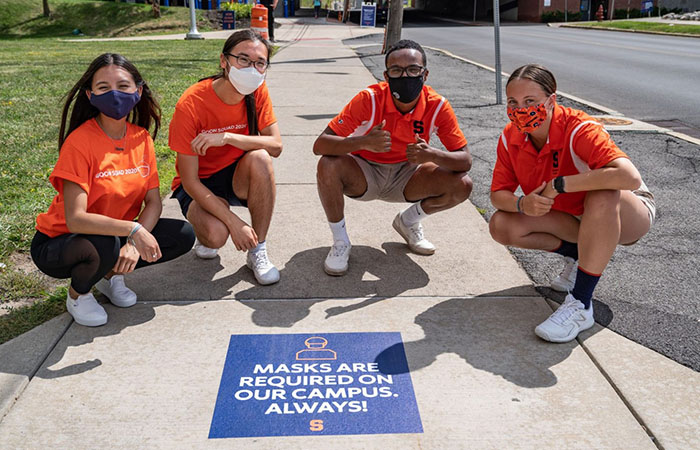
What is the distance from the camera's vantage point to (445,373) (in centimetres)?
286

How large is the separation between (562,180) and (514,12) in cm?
5189

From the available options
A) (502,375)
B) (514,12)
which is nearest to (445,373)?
(502,375)

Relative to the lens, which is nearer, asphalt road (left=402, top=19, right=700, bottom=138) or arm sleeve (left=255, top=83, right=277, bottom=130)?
arm sleeve (left=255, top=83, right=277, bottom=130)

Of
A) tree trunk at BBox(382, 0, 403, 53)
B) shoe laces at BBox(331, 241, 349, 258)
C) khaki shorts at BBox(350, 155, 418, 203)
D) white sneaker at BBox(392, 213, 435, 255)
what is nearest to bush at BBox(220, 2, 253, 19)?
tree trunk at BBox(382, 0, 403, 53)

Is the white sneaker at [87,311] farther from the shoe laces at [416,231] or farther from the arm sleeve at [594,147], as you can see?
the arm sleeve at [594,147]

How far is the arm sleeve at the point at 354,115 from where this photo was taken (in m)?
3.95

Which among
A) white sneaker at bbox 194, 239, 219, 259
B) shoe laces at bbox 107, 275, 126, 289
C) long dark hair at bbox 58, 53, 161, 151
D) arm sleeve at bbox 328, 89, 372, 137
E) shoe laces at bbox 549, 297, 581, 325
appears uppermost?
long dark hair at bbox 58, 53, 161, 151

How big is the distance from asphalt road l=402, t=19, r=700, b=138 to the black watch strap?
221 inches

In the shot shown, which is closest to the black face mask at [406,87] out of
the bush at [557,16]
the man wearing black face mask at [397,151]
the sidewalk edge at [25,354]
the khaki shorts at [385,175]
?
the man wearing black face mask at [397,151]

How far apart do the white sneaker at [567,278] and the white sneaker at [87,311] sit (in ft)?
7.91

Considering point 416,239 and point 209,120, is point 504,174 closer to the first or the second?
point 416,239

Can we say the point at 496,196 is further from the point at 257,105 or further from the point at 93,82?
the point at 93,82

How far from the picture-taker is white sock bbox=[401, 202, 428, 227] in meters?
4.19

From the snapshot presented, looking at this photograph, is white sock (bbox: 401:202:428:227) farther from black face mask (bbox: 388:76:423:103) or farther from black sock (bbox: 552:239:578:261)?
black sock (bbox: 552:239:578:261)
